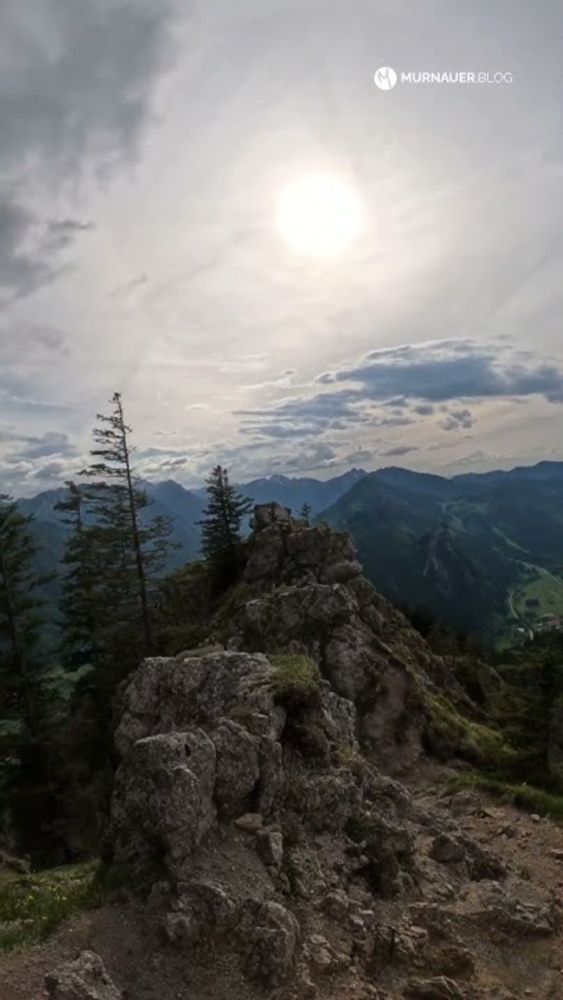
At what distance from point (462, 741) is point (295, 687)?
670 inches

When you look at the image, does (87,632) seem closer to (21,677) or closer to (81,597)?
(81,597)

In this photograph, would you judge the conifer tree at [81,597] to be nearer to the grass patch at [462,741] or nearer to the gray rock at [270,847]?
the grass patch at [462,741]

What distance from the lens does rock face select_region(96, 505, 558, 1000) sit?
12805 millimetres

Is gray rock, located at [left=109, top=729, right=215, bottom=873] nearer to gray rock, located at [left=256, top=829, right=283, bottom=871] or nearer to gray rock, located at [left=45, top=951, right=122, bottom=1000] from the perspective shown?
gray rock, located at [left=256, top=829, right=283, bottom=871]

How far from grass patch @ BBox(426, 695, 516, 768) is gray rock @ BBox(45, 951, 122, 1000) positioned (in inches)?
935

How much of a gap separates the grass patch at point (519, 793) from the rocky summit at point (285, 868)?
81 centimetres

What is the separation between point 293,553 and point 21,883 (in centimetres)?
3090

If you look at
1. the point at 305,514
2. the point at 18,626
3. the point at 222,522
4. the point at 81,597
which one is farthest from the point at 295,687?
the point at 305,514

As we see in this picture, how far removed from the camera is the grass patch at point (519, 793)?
81.4ft

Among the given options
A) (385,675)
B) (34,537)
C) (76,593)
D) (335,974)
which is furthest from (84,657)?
(335,974)

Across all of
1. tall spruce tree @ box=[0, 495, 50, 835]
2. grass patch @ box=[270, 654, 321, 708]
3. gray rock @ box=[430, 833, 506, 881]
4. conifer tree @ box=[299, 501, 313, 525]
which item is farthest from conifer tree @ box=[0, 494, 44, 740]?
conifer tree @ box=[299, 501, 313, 525]

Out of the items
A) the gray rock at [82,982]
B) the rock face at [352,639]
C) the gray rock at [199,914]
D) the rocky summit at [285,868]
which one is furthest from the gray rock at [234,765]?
the rock face at [352,639]

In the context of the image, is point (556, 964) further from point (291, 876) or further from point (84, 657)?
point (84, 657)

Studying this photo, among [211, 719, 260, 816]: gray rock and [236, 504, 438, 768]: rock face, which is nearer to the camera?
[211, 719, 260, 816]: gray rock
